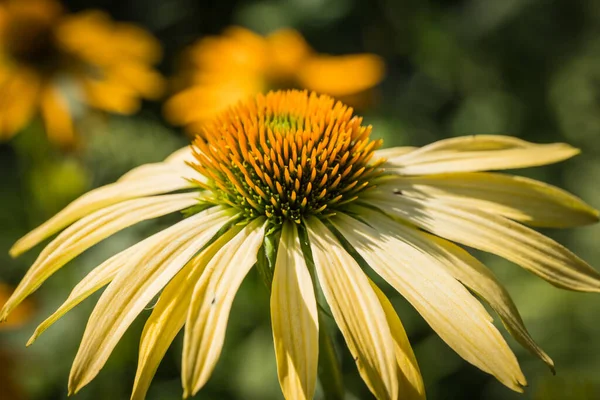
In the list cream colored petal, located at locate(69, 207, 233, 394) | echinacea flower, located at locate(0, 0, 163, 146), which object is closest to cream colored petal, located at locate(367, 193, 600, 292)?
cream colored petal, located at locate(69, 207, 233, 394)

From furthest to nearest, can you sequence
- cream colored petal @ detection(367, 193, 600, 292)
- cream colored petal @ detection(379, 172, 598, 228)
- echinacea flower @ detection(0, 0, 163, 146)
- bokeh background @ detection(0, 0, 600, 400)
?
1. echinacea flower @ detection(0, 0, 163, 146)
2. bokeh background @ detection(0, 0, 600, 400)
3. cream colored petal @ detection(379, 172, 598, 228)
4. cream colored petal @ detection(367, 193, 600, 292)

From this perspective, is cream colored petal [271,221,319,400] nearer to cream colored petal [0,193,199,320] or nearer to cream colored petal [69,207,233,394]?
cream colored petal [69,207,233,394]

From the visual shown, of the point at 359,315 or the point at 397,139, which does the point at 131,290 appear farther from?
the point at 397,139

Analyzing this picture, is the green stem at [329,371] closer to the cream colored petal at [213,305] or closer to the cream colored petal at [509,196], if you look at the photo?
the cream colored petal at [213,305]

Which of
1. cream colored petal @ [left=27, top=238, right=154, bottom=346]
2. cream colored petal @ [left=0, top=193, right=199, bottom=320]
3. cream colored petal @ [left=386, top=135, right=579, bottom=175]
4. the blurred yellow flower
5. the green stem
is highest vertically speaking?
the blurred yellow flower

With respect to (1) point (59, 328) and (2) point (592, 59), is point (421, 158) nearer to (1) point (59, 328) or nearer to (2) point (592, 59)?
(1) point (59, 328)

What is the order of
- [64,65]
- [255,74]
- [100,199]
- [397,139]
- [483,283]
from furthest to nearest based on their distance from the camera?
1. [255,74]
2. [64,65]
3. [397,139]
4. [100,199]
5. [483,283]

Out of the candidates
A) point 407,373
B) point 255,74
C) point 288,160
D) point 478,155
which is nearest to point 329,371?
point 407,373
